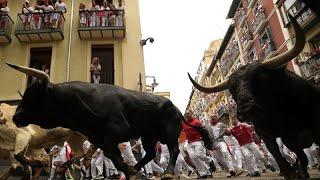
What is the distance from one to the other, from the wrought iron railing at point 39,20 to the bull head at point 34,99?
1236 centimetres

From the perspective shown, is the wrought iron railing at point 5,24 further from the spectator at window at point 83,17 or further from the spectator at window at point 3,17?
the spectator at window at point 83,17

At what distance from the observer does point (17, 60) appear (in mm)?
16391

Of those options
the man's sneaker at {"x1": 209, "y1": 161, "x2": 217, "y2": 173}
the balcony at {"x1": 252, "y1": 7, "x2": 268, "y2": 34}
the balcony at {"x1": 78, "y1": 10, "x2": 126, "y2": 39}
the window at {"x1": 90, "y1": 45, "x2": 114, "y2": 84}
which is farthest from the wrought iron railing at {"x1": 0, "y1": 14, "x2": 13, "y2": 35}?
the balcony at {"x1": 252, "y1": 7, "x2": 268, "y2": 34}

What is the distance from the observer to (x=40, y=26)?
1653cm

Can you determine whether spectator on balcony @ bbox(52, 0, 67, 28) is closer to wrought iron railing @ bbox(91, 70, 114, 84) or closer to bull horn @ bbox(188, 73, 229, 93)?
wrought iron railing @ bbox(91, 70, 114, 84)

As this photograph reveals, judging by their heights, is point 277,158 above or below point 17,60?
below

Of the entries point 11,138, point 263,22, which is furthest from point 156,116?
point 263,22

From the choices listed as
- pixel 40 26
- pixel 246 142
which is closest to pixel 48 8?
pixel 40 26

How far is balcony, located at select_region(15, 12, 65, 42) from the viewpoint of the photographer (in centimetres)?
1633

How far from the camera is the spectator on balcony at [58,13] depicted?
1659 centimetres

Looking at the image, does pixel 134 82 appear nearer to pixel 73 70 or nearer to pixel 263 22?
pixel 73 70

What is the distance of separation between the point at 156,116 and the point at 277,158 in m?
2.03

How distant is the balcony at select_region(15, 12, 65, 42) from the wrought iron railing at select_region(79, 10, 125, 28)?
3.66ft

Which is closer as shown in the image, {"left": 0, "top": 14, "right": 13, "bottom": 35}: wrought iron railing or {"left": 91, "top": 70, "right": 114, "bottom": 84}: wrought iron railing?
{"left": 0, "top": 14, "right": 13, "bottom": 35}: wrought iron railing
